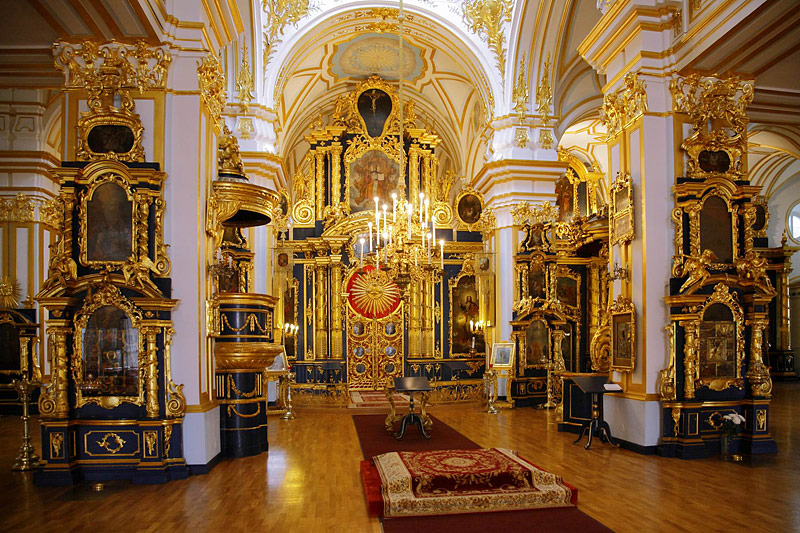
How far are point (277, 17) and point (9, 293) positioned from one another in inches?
341

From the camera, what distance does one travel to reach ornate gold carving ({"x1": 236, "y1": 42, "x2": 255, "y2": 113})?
1359 cm

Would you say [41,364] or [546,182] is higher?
[546,182]

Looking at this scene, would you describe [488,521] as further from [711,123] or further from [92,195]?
[711,123]

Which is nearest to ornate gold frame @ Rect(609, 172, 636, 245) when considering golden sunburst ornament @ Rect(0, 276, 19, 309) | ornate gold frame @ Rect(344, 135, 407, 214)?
ornate gold frame @ Rect(344, 135, 407, 214)

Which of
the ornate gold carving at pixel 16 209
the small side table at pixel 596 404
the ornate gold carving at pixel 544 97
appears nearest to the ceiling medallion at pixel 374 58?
the ornate gold carving at pixel 544 97

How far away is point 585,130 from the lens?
21.6m

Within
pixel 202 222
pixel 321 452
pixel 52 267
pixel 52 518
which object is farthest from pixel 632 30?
pixel 52 518

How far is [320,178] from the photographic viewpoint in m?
19.2

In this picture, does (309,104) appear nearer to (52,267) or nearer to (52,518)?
(52,267)

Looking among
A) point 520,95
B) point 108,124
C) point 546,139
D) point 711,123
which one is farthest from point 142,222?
point 546,139

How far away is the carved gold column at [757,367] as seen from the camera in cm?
854

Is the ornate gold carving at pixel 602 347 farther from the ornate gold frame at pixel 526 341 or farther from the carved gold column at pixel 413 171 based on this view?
the carved gold column at pixel 413 171

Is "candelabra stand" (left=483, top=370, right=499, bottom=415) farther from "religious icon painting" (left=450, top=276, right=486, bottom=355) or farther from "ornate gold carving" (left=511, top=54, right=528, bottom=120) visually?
"ornate gold carving" (left=511, top=54, right=528, bottom=120)

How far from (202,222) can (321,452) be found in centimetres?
368
